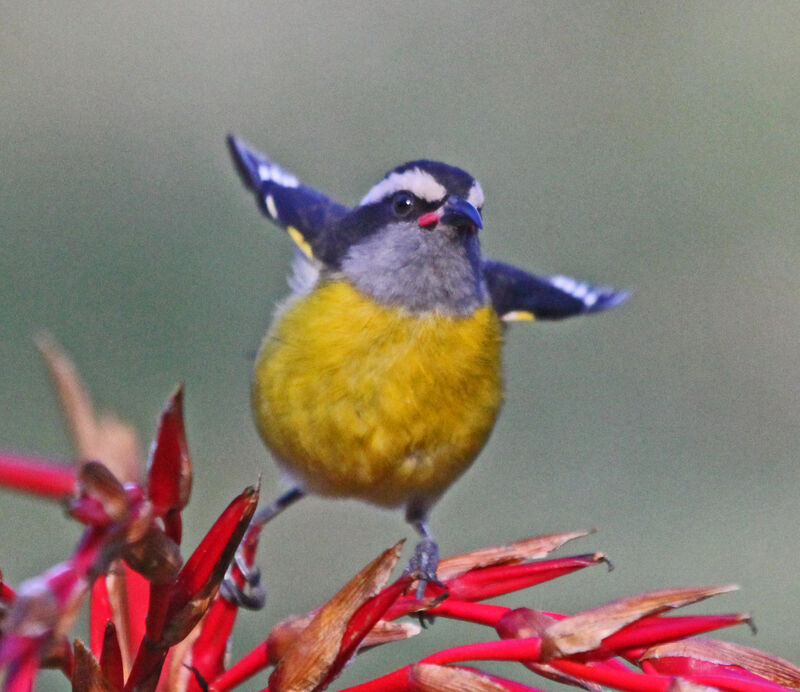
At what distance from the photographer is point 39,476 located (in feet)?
2.50

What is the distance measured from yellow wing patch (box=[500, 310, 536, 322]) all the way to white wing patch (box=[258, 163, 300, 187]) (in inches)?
25.2

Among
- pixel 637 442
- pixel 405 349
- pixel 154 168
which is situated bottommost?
pixel 405 349

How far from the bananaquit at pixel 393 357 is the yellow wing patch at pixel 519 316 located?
12cm

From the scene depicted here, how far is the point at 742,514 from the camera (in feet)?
12.1

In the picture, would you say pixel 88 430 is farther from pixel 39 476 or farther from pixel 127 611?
pixel 39 476

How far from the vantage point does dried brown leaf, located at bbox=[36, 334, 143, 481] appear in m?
1.33

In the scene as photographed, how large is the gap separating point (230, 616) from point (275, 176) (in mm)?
1671

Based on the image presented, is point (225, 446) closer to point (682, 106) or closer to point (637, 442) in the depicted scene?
point (637, 442)

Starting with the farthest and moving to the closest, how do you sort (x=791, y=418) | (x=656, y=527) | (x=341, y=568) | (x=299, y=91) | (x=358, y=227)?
1. (x=299, y=91)
2. (x=791, y=418)
3. (x=656, y=527)
4. (x=341, y=568)
5. (x=358, y=227)

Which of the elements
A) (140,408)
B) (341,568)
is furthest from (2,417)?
(341,568)

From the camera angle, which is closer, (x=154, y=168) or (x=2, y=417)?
(x=2, y=417)

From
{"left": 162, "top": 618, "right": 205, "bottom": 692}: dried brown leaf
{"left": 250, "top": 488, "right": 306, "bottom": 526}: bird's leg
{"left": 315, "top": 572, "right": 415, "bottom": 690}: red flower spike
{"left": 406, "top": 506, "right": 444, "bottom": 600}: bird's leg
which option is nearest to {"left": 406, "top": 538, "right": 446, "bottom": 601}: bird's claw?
{"left": 406, "top": 506, "right": 444, "bottom": 600}: bird's leg

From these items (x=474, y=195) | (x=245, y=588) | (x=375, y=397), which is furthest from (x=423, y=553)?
(x=474, y=195)

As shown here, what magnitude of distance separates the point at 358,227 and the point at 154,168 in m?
2.36
